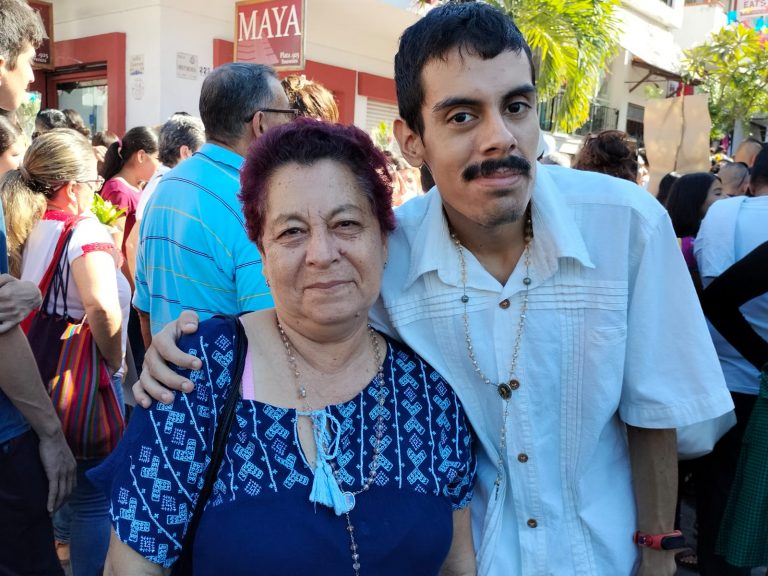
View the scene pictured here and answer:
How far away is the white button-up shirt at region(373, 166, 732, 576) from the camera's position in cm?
164

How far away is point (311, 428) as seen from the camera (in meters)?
1.58

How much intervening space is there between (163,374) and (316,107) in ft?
7.62

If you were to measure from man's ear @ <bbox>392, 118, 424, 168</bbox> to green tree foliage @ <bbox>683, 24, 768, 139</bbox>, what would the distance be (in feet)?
49.7

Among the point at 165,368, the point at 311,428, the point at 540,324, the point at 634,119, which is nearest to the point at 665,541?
the point at 540,324

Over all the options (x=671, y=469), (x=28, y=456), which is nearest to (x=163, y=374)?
(x=28, y=456)

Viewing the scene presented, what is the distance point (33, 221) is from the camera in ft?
10.1

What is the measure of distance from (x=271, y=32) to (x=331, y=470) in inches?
296

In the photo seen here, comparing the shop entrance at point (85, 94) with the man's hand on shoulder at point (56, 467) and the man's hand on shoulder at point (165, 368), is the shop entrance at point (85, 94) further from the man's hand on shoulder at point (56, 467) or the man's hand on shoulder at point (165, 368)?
the man's hand on shoulder at point (165, 368)

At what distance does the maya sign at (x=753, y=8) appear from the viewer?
23.9m

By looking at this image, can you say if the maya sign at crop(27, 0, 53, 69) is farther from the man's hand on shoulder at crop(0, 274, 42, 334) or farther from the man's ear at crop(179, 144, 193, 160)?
the man's hand on shoulder at crop(0, 274, 42, 334)

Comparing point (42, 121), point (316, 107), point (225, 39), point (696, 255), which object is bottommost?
point (696, 255)

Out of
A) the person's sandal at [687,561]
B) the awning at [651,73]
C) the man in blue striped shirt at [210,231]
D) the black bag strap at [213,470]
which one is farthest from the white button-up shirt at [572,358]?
the awning at [651,73]

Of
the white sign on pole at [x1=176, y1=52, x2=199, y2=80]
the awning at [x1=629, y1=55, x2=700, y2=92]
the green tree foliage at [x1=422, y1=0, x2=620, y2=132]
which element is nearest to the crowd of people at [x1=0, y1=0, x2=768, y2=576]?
the white sign on pole at [x1=176, y1=52, x2=199, y2=80]

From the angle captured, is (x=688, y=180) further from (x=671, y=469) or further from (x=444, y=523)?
(x=444, y=523)
